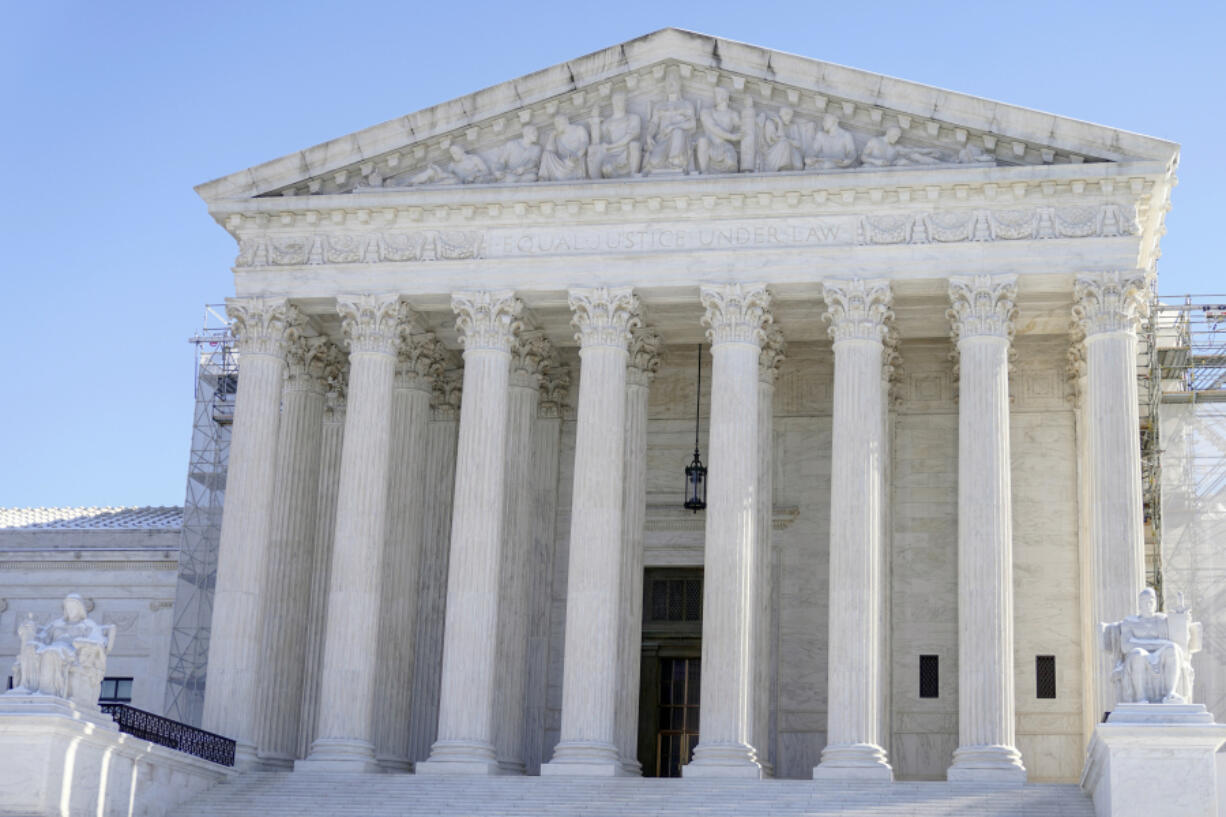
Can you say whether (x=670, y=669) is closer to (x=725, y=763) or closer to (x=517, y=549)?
(x=517, y=549)

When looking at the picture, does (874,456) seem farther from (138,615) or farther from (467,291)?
(138,615)

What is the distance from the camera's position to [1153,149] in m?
36.6

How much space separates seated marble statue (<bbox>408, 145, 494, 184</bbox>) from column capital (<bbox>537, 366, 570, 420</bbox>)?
20.3 feet

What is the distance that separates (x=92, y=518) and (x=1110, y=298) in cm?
3296

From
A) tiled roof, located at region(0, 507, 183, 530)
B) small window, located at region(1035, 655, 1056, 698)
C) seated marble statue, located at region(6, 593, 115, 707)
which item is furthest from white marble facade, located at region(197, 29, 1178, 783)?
tiled roof, located at region(0, 507, 183, 530)

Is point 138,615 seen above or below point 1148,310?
below

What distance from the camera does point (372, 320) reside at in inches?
1567

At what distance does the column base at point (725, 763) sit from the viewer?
116 ft

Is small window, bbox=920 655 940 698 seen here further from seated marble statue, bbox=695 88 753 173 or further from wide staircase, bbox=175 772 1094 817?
seated marble statue, bbox=695 88 753 173

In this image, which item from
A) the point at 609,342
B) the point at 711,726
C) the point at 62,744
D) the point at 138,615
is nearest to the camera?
the point at 62,744

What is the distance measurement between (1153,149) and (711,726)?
15062 millimetres

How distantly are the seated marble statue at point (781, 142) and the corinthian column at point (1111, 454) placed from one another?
6.72 metres

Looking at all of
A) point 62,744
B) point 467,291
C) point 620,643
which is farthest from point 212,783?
point 467,291

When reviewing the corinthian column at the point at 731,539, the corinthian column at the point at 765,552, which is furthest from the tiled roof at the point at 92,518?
the corinthian column at the point at 731,539
